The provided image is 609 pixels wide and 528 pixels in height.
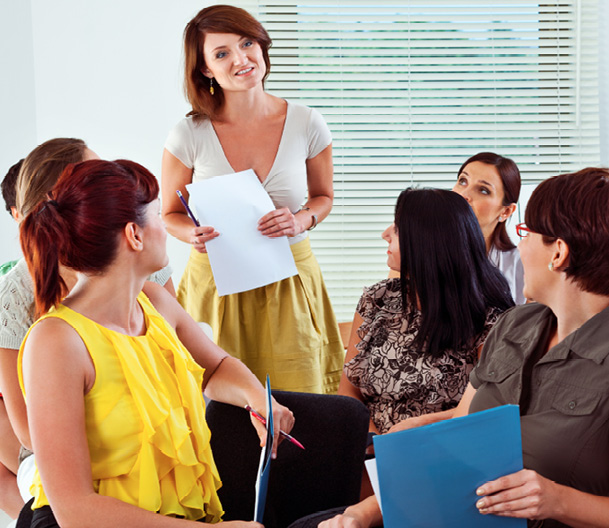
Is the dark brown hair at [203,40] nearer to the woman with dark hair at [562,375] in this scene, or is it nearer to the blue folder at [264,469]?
the woman with dark hair at [562,375]

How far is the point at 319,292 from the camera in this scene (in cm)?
244

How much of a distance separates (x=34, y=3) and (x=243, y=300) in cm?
222

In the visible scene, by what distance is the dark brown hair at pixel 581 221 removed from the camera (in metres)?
1.29

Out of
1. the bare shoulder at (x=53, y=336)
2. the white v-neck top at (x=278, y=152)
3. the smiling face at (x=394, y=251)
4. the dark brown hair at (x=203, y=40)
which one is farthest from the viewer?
the white v-neck top at (x=278, y=152)

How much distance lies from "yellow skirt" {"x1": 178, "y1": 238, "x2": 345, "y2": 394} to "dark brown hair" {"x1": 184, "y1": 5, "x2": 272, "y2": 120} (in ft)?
1.74

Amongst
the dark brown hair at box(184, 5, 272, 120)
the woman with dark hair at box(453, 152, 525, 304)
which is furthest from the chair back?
the woman with dark hair at box(453, 152, 525, 304)

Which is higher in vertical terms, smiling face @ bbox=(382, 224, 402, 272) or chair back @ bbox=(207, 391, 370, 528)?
smiling face @ bbox=(382, 224, 402, 272)

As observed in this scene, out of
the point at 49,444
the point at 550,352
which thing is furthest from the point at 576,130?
the point at 49,444

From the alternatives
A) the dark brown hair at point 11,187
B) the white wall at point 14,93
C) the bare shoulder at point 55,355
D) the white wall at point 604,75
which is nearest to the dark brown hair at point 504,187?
the white wall at point 604,75

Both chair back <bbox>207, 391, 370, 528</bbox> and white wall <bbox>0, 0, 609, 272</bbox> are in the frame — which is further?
white wall <bbox>0, 0, 609, 272</bbox>

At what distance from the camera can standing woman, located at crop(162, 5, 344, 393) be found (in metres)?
2.30

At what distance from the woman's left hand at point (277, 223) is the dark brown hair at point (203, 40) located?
468 millimetres

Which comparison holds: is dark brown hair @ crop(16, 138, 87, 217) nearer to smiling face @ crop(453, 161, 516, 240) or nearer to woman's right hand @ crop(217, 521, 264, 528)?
woman's right hand @ crop(217, 521, 264, 528)

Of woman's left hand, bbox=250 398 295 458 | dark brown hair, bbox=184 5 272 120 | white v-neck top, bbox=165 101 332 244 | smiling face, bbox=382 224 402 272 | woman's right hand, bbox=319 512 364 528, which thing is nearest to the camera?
woman's right hand, bbox=319 512 364 528
